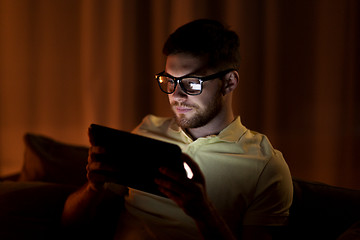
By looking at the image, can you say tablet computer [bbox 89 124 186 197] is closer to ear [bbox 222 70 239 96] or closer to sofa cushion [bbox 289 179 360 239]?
ear [bbox 222 70 239 96]

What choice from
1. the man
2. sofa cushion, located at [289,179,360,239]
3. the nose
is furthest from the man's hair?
sofa cushion, located at [289,179,360,239]

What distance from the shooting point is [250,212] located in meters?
1.09

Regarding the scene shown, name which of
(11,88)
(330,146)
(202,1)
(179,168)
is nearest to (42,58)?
(11,88)

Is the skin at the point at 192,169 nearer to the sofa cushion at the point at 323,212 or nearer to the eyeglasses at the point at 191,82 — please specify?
the eyeglasses at the point at 191,82

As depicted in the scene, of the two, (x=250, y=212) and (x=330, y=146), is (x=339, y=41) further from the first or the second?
(x=250, y=212)

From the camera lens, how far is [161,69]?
192cm

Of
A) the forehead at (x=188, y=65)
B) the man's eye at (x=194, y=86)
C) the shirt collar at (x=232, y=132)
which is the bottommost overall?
the shirt collar at (x=232, y=132)

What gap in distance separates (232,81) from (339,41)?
29.5 inches

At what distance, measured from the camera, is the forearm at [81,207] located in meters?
1.18

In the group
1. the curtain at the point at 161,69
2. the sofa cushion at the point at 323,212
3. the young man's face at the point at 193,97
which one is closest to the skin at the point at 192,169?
the young man's face at the point at 193,97

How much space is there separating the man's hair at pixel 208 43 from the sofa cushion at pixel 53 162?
74cm

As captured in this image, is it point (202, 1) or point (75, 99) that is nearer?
point (202, 1)

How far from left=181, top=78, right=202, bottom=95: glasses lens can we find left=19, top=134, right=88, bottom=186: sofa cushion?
2.31ft

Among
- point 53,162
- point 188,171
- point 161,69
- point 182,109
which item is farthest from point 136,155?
point 161,69
